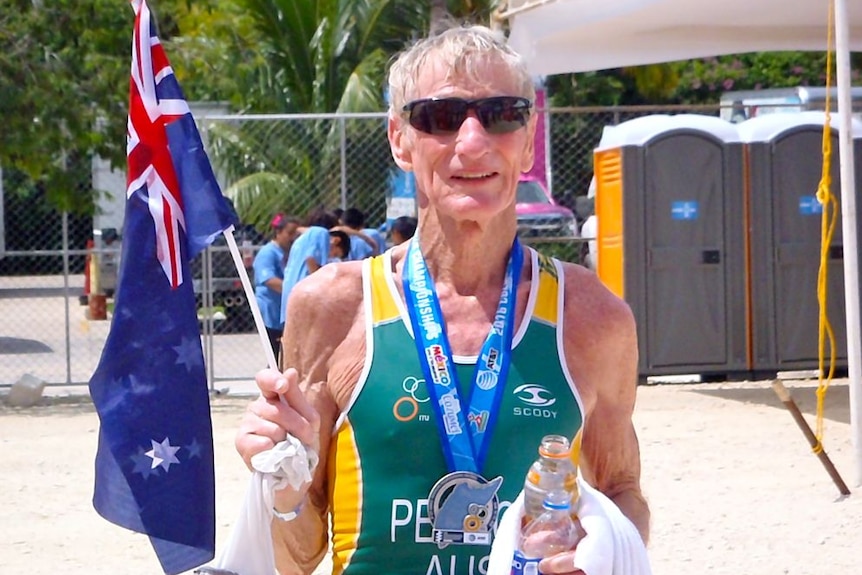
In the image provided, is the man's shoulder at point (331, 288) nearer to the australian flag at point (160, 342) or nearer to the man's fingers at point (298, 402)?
the australian flag at point (160, 342)

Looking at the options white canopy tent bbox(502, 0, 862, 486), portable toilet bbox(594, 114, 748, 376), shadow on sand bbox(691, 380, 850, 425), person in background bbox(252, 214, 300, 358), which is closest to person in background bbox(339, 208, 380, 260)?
person in background bbox(252, 214, 300, 358)

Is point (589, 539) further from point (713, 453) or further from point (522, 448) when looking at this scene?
point (713, 453)

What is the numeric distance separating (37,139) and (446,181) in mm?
11706

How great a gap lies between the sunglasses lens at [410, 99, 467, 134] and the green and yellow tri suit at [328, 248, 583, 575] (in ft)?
1.21

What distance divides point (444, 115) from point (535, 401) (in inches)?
22.7

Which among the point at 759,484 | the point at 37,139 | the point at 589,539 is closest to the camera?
the point at 589,539

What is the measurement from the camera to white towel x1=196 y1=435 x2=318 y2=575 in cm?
251

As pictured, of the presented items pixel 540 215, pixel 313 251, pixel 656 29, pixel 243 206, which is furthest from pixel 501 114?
pixel 540 215

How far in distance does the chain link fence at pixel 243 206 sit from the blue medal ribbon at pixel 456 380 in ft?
36.8

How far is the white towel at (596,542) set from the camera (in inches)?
89.9

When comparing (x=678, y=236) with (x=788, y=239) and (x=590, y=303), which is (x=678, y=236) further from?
(x=590, y=303)

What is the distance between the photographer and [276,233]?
48.1ft

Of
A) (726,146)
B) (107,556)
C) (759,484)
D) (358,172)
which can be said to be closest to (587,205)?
(358,172)

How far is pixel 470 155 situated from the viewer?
273 cm
